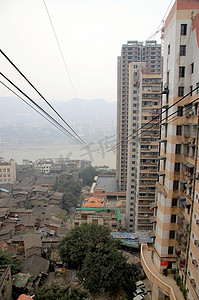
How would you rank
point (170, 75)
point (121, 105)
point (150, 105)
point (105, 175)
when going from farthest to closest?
point (105, 175) < point (121, 105) < point (150, 105) < point (170, 75)

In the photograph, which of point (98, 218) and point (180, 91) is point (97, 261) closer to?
point (98, 218)

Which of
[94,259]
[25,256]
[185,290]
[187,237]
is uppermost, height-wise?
[187,237]

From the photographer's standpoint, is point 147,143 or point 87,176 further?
point 87,176

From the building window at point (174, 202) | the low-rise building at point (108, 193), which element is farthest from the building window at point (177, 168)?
the low-rise building at point (108, 193)

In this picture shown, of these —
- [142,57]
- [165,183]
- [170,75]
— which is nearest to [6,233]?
[165,183]

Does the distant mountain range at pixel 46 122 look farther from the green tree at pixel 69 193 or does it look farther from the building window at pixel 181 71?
the building window at pixel 181 71

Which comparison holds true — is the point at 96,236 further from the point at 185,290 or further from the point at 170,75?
the point at 170,75

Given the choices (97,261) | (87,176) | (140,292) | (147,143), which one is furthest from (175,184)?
(87,176)
